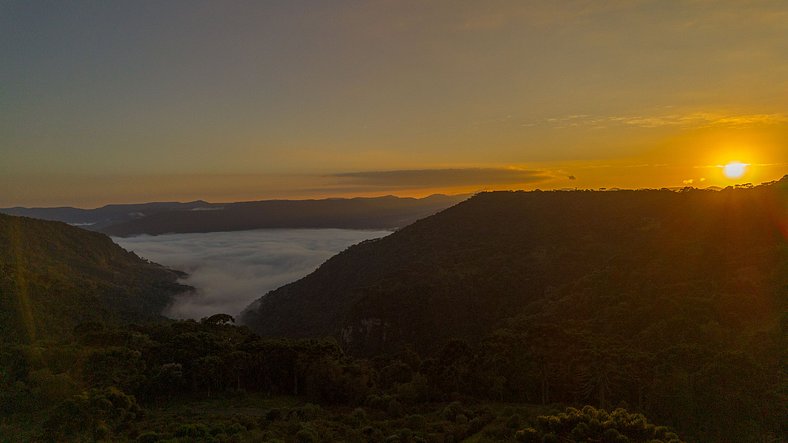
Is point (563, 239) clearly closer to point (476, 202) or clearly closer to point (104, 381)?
point (476, 202)

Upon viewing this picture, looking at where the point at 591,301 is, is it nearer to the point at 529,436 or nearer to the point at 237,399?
the point at 237,399

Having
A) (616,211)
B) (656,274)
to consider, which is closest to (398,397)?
(656,274)

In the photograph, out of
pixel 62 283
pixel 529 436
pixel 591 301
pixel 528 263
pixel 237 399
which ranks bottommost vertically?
pixel 237 399

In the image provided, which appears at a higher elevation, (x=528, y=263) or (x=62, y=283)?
(x=528, y=263)

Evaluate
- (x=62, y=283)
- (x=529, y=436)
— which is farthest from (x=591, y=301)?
(x=62, y=283)

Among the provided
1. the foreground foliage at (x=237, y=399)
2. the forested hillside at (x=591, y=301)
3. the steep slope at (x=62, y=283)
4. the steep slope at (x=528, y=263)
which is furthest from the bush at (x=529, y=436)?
the steep slope at (x=62, y=283)

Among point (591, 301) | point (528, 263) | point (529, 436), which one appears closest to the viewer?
point (529, 436)
